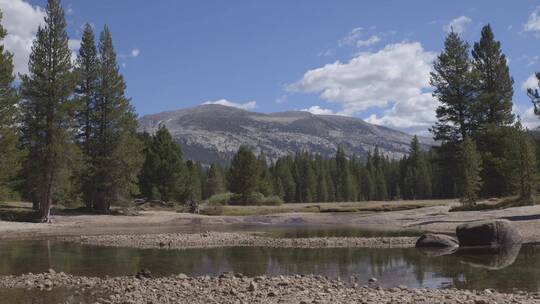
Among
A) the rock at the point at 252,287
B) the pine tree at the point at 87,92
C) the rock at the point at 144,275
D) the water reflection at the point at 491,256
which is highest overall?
the pine tree at the point at 87,92

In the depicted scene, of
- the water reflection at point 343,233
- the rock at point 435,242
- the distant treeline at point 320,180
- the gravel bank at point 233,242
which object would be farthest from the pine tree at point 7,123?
the distant treeline at point 320,180

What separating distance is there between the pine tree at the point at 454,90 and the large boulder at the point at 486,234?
3610cm

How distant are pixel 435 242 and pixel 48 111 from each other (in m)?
37.4

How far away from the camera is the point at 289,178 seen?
141250 millimetres

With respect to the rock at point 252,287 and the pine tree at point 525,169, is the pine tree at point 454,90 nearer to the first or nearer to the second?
the pine tree at point 525,169

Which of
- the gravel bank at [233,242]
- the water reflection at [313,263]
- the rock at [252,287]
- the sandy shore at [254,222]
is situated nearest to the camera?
the rock at [252,287]

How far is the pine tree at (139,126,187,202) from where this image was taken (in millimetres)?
72562

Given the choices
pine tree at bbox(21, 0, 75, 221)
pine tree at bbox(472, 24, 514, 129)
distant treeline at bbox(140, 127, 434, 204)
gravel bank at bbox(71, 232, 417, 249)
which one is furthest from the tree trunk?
pine tree at bbox(472, 24, 514, 129)

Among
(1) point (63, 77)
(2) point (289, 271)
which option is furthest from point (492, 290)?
(1) point (63, 77)

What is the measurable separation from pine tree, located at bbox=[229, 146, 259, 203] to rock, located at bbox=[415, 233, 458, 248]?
58.0 m

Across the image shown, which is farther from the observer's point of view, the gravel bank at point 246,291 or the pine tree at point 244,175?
the pine tree at point 244,175

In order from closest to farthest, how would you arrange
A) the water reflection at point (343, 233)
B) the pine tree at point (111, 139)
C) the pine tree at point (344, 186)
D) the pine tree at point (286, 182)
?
the water reflection at point (343, 233) → the pine tree at point (111, 139) → the pine tree at point (344, 186) → the pine tree at point (286, 182)

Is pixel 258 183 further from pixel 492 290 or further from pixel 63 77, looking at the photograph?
pixel 492 290

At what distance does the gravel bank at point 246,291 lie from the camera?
13.0 meters
